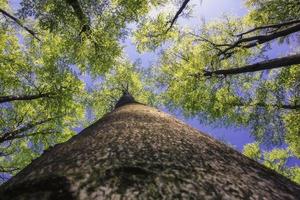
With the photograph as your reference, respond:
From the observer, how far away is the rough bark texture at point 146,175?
2.68 metres

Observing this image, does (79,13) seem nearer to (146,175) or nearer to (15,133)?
(15,133)

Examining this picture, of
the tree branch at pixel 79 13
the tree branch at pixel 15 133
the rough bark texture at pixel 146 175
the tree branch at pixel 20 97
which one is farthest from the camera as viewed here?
the tree branch at pixel 15 133

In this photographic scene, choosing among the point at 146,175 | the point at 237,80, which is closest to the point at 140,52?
the point at 237,80

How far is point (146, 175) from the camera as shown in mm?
2932

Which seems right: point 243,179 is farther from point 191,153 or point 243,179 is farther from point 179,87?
point 179,87

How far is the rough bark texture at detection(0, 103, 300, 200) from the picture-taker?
268cm

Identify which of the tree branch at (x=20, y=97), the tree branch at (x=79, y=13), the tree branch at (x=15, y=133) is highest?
the tree branch at (x=79, y=13)

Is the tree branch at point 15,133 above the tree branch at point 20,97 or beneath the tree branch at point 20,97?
beneath

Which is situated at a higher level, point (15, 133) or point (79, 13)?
point (79, 13)

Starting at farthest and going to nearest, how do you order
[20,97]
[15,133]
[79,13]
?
[15,133]
[20,97]
[79,13]

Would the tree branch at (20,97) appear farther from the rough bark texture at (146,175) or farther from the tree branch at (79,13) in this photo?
the rough bark texture at (146,175)

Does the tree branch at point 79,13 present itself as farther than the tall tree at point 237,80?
No

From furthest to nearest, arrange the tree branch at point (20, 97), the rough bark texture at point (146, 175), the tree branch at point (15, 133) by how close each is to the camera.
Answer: the tree branch at point (15, 133)
the tree branch at point (20, 97)
the rough bark texture at point (146, 175)

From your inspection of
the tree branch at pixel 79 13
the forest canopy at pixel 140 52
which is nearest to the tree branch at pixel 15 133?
the forest canopy at pixel 140 52
